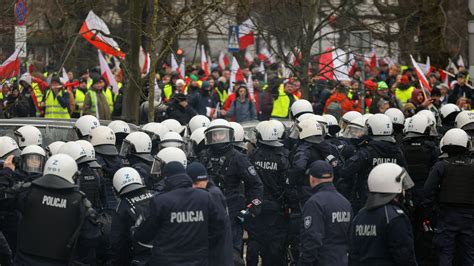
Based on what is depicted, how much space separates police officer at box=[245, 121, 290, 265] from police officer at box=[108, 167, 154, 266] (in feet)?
9.90

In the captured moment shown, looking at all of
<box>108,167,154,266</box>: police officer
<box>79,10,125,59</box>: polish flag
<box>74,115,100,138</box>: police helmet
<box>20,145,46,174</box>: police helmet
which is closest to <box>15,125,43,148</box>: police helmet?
<box>74,115,100,138</box>: police helmet

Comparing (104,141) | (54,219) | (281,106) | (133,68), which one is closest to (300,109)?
(104,141)

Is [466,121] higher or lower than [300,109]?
lower

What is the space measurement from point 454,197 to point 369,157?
1.35 meters

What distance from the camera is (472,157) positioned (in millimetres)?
13258

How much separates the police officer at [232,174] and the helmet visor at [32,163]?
2492 mm

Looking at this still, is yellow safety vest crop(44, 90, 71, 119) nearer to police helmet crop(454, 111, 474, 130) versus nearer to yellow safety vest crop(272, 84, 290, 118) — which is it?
yellow safety vest crop(272, 84, 290, 118)

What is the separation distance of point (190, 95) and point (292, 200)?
9984mm

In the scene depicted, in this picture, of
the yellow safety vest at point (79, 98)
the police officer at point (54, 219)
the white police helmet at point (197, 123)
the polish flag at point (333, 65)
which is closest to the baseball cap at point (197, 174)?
the police officer at point (54, 219)

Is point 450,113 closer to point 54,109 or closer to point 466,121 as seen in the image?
point 466,121

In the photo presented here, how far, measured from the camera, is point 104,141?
1358cm

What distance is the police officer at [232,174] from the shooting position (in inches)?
522

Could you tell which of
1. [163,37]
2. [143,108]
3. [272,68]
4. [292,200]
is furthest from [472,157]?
[272,68]

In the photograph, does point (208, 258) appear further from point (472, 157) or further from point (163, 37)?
point (163, 37)
